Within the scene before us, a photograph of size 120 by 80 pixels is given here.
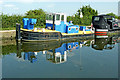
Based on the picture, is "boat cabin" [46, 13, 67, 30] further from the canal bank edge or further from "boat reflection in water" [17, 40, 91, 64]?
the canal bank edge

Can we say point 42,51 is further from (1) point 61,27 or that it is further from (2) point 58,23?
(1) point 61,27

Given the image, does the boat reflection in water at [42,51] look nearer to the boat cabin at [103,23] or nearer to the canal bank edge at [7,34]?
the canal bank edge at [7,34]

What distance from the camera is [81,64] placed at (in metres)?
11.8

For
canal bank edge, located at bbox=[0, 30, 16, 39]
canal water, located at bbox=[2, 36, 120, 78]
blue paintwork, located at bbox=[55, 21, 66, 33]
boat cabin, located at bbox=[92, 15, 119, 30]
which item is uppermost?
boat cabin, located at bbox=[92, 15, 119, 30]

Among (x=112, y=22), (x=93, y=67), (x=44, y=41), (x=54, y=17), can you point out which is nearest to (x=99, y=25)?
(x=112, y=22)

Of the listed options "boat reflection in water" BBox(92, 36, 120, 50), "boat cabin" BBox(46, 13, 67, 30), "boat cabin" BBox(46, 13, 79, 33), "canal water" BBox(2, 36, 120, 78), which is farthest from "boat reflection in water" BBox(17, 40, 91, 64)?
"boat reflection in water" BBox(92, 36, 120, 50)

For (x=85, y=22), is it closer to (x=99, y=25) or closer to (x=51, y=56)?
(x=99, y=25)

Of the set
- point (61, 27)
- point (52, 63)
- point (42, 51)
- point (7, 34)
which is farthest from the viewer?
point (61, 27)

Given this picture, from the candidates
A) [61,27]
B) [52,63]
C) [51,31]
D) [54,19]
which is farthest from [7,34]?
[52,63]

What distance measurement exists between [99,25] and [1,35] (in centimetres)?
1660

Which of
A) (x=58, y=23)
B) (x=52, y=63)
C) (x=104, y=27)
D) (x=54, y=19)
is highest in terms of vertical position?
(x=54, y=19)

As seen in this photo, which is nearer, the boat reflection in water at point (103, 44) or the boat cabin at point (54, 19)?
the boat reflection in water at point (103, 44)

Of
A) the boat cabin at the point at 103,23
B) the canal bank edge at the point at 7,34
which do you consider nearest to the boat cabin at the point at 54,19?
the canal bank edge at the point at 7,34

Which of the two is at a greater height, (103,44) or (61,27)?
(61,27)
